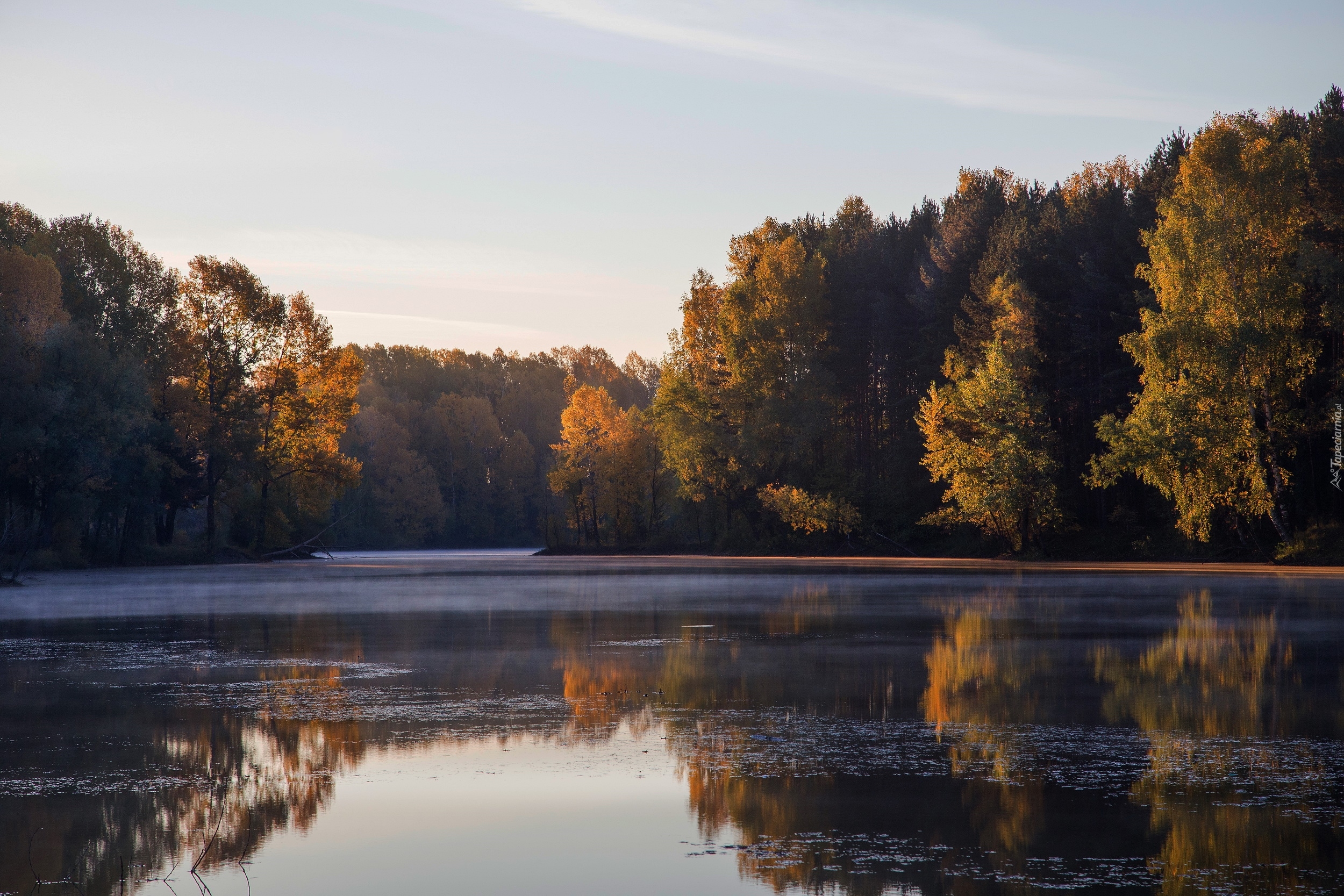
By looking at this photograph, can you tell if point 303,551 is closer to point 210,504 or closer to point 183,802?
point 210,504

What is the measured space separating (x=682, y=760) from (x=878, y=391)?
69789mm

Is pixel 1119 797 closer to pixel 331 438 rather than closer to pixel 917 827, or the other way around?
pixel 917 827

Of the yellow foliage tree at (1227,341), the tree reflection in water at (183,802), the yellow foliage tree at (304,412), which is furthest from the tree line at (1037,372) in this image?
the tree reflection in water at (183,802)

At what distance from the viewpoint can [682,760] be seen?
9.40 meters

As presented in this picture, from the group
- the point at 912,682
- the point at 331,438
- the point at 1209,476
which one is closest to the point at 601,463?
the point at 331,438

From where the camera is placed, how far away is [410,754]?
31.8ft

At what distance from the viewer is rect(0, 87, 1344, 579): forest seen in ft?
144

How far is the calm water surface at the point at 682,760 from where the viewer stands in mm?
6629

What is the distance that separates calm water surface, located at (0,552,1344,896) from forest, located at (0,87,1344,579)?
26.3 metres

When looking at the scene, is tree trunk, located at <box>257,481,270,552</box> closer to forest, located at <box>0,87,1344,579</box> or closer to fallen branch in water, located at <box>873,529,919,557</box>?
forest, located at <box>0,87,1344,579</box>

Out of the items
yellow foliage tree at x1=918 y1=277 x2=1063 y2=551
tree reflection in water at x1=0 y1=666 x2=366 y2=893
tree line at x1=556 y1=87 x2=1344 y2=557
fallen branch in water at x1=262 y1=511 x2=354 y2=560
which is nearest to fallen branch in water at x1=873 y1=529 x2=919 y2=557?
tree line at x1=556 y1=87 x2=1344 y2=557

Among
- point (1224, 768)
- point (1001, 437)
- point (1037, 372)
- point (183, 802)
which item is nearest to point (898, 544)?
point (1001, 437)

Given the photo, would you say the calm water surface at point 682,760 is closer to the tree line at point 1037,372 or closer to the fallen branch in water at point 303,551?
the tree line at point 1037,372

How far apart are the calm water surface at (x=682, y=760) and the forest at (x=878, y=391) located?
2635cm
